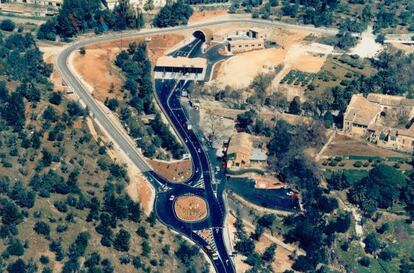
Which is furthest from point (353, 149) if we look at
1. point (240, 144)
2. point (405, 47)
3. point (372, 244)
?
point (405, 47)

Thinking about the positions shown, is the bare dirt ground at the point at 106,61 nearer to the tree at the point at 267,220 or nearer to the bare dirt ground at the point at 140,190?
the bare dirt ground at the point at 140,190

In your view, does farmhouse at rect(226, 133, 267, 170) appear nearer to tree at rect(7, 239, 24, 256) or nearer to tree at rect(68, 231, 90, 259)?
tree at rect(68, 231, 90, 259)

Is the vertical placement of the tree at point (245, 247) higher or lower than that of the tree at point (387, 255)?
higher

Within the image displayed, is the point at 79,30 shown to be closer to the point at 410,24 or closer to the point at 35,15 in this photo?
the point at 35,15

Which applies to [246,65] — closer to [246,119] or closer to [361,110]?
[246,119]

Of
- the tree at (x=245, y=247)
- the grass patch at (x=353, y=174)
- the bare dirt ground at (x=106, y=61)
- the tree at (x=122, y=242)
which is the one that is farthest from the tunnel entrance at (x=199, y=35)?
the tree at (x=122, y=242)
